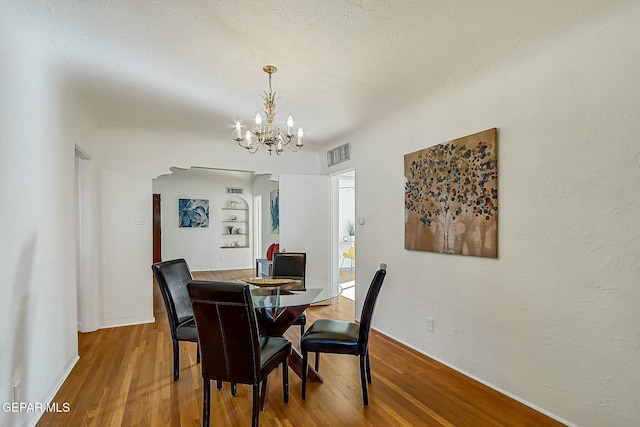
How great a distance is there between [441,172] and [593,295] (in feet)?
4.52

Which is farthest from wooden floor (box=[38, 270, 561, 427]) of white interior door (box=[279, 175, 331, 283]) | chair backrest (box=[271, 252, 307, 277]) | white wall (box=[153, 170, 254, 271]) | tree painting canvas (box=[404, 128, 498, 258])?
white wall (box=[153, 170, 254, 271])

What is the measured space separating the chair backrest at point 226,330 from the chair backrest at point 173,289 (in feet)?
2.62

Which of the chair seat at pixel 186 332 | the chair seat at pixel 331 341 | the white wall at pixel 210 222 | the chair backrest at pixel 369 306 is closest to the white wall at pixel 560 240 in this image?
the chair backrest at pixel 369 306

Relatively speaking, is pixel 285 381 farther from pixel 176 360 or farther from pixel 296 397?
pixel 176 360

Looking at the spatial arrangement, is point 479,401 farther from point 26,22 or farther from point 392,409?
point 26,22

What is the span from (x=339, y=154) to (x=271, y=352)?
3106mm

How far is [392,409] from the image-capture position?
2201mm

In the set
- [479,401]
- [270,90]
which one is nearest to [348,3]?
[270,90]

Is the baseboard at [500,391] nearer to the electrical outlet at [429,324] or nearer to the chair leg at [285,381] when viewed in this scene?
the electrical outlet at [429,324]

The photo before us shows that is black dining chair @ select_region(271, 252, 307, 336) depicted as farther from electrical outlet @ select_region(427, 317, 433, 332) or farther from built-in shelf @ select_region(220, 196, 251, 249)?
built-in shelf @ select_region(220, 196, 251, 249)

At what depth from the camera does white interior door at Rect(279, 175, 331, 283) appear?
4.80 m

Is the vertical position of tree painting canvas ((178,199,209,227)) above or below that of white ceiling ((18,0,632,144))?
below

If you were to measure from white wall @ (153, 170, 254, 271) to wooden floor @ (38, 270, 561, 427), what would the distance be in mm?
4646

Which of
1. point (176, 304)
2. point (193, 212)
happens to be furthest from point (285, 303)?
point (193, 212)
